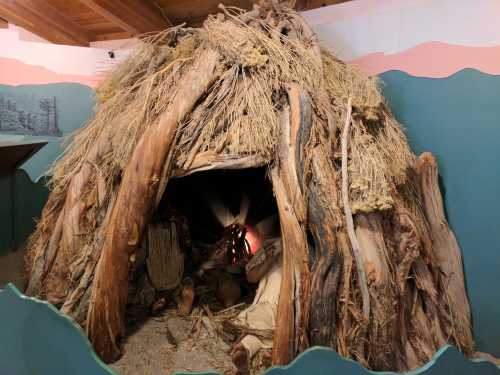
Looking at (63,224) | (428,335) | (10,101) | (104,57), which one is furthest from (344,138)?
(10,101)

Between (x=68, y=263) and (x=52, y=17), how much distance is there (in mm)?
2091

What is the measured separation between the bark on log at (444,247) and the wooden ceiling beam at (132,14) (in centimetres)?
222

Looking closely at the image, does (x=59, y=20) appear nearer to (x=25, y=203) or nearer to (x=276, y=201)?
(x=25, y=203)

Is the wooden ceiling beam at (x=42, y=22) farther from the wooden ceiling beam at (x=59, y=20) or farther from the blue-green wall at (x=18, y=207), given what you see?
the blue-green wall at (x=18, y=207)

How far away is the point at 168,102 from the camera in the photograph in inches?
79.7

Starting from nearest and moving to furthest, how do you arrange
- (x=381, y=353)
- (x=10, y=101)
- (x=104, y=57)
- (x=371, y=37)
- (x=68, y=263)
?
1. (x=381, y=353)
2. (x=68, y=263)
3. (x=371, y=37)
4. (x=10, y=101)
5. (x=104, y=57)

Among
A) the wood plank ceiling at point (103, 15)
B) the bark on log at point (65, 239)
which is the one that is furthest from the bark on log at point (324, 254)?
the wood plank ceiling at point (103, 15)

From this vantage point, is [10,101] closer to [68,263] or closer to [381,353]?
[68,263]

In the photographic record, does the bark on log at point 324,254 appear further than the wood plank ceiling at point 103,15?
No

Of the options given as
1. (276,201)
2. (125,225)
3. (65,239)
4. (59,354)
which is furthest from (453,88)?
(59,354)

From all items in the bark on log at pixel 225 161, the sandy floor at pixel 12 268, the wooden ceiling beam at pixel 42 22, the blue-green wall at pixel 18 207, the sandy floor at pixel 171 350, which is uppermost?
the wooden ceiling beam at pixel 42 22

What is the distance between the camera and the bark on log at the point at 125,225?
181cm

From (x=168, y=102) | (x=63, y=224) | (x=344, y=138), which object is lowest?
(x=63, y=224)

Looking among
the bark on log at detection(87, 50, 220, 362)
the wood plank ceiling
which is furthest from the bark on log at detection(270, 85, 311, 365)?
the wood plank ceiling
